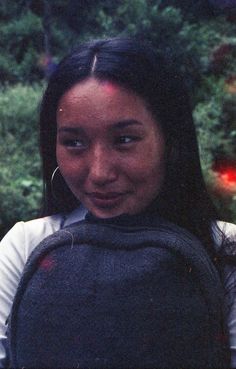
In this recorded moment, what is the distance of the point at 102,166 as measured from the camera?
0.96 meters

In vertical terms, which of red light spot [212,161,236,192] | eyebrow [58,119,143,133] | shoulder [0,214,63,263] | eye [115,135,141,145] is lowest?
shoulder [0,214,63,263]

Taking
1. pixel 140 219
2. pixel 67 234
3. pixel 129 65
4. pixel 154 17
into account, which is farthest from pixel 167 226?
pixel 154 17

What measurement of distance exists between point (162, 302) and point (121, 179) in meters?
0.23

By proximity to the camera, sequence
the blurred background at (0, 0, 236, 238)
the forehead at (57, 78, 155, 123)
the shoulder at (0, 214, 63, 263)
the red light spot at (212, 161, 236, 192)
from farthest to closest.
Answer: the blurred background at (0, 0, 236, 238) → the red light spot at (212, 161, 236, 192) → the shoulder at (0, 214, 63, 263) → the forehead at (57, 78, 155, 123)

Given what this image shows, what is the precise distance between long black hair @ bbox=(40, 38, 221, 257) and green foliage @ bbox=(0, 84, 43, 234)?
3003 mm

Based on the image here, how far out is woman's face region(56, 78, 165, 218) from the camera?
3.15 ft

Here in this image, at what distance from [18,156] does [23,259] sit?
162 inches

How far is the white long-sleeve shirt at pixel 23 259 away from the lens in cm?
97

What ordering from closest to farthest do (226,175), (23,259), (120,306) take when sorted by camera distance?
(120,306) < (23,259) < (226,175)

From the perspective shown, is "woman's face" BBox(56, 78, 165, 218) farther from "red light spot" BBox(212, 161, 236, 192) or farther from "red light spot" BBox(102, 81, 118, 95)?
"red light spot" BBox(212, 161, 236, 192)

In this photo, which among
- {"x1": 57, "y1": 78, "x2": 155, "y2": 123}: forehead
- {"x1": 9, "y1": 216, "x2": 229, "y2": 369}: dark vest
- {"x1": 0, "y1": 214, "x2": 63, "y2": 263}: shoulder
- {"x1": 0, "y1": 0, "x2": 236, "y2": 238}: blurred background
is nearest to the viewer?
{"x1": 9, "y1": 216, "x2": 229, "y2": 369}: dark vest

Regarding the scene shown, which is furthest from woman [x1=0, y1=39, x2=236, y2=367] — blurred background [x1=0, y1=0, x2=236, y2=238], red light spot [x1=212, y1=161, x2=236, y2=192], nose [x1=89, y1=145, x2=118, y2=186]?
red light spot [x1=212, y1=161, x2=236, y2=192]

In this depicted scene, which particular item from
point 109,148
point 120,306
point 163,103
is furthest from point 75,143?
point 120,306

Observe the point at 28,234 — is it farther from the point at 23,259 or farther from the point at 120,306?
the point at 120,306
